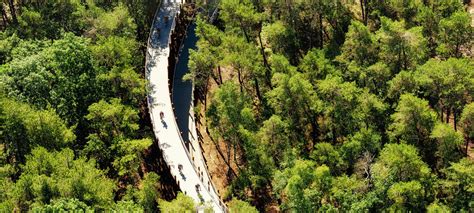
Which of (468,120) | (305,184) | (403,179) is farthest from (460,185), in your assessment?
(305,184)

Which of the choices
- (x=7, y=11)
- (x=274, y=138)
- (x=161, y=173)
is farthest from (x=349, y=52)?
(x=7, y=11)

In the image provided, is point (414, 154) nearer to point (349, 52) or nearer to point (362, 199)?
point (362, 199)

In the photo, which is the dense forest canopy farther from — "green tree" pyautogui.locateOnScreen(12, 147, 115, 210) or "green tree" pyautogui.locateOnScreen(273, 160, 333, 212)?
"green tree" pyautogui.locateOnScreen(12, 147, 115, 210)

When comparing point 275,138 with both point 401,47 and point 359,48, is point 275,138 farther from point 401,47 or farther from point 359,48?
point 401,47

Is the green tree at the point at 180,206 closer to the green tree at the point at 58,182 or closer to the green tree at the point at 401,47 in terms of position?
the green tree at the point at 58,182

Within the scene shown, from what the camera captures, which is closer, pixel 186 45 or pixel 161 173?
pixel 161 173
